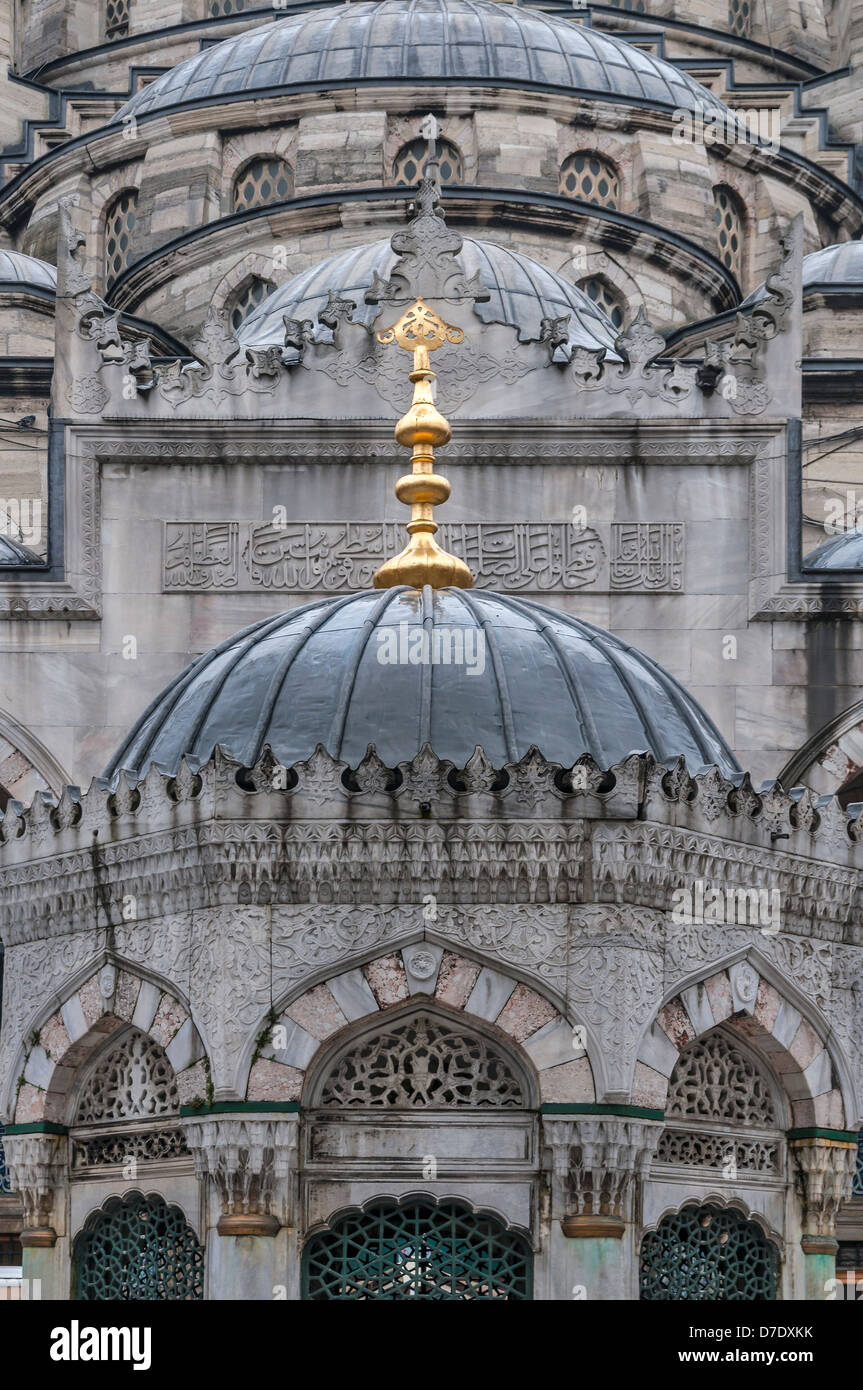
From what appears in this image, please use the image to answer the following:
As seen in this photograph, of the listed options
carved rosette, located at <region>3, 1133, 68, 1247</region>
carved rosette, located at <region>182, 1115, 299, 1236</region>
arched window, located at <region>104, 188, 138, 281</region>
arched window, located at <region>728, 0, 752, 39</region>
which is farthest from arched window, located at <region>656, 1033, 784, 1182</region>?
arched window, located at <region>728, 0, 752, 39</region>

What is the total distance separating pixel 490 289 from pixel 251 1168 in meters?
15.7

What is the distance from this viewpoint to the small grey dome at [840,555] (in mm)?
21531

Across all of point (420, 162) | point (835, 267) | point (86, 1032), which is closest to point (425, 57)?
point (420, 162)

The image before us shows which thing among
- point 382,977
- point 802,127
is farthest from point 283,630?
Answer: point 802,127

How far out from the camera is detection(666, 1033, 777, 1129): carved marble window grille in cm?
1073

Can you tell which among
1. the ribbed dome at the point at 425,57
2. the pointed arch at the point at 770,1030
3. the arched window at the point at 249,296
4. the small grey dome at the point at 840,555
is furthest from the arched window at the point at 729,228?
the pointed arch at the point at 770,1030

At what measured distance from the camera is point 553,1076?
10367 mm

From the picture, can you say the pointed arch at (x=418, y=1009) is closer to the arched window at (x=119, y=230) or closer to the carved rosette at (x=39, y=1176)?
the carved rosette at (x=39, y=1176)

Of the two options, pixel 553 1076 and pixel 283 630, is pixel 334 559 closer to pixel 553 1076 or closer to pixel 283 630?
pixel 283 630

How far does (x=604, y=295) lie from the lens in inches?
1156

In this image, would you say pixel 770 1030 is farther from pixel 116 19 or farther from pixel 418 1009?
pixel 116 19

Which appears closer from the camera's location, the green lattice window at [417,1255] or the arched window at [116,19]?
the green lattice window at [417,1255]

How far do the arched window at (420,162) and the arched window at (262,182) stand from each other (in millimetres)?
1360

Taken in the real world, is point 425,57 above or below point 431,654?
above
